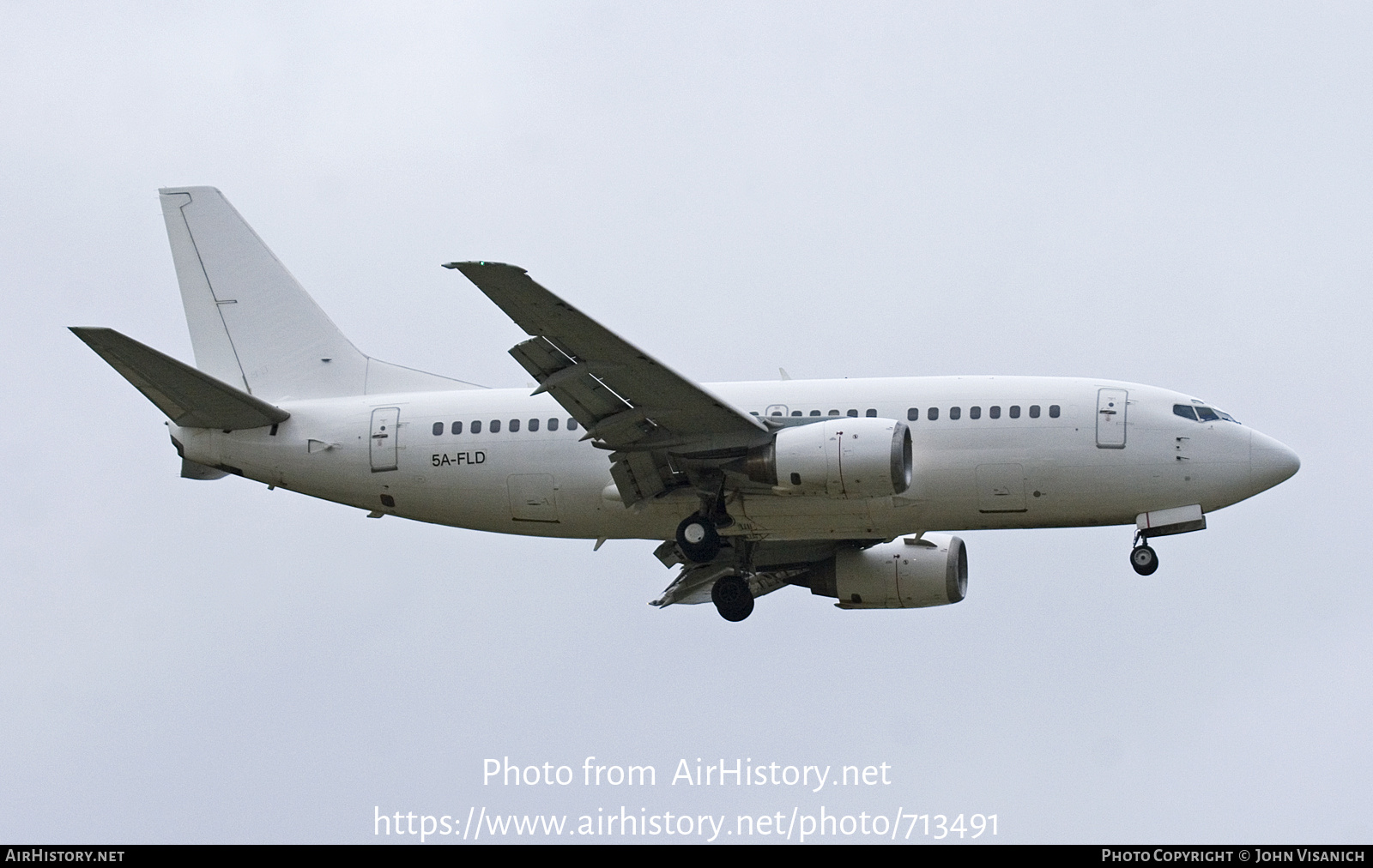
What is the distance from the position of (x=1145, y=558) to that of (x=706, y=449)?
27.0 ft

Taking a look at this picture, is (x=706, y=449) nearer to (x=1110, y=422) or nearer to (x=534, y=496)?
(x=534, y=496)

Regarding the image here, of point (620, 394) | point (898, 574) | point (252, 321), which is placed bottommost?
point (898, 574)

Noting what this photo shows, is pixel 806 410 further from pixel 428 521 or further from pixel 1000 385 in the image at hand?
pixel 428 521

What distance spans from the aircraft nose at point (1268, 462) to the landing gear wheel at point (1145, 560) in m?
2.23

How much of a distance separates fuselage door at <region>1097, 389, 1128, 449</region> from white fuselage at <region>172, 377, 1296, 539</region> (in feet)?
0.11

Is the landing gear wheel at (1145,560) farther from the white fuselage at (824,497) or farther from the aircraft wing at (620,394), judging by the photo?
the aircraft wing at (620,394)

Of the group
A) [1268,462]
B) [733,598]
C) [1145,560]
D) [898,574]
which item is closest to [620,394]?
[733,598]

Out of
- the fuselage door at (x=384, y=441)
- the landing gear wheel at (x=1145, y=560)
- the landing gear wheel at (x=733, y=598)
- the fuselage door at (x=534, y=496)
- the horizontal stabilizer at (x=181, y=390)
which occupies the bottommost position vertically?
the landing gear wheel at (x=733, y=598)

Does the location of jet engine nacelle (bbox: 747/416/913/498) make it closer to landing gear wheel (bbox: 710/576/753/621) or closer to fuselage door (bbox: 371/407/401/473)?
landing gear wheel (bbox: 710/576/753/621)

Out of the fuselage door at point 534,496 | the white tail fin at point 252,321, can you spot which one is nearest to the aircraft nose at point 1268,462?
the fuselage door at point 534,496

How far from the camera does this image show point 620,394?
109 ft

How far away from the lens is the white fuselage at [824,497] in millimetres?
33312

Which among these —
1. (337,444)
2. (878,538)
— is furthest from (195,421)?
(878,538)

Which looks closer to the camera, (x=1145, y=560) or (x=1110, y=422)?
(x=1110, y=422)
